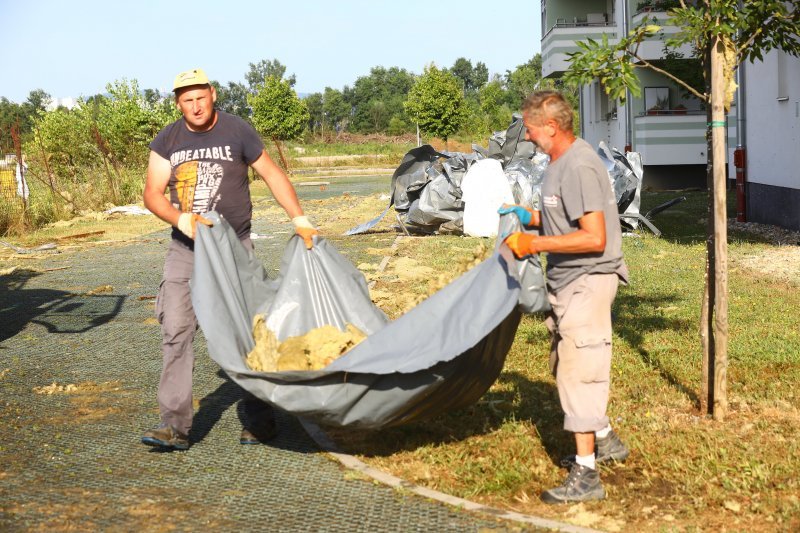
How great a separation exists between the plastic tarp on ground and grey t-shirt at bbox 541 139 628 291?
186 millimetres

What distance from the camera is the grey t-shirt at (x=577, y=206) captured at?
430cm

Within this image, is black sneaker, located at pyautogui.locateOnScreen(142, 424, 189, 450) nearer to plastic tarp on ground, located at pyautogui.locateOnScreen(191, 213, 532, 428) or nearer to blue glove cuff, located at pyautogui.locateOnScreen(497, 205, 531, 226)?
plastic tarp on ground, located at pyautogui.locateOnScreen(191, 213, 532, 428)

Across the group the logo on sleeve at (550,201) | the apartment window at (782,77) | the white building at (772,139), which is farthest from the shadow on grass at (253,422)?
the apartment window at (782,77)

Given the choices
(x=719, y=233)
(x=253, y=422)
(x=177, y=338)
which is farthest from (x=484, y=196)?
(x=177, y=338)

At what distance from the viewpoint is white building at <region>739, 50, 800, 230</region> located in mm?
14805

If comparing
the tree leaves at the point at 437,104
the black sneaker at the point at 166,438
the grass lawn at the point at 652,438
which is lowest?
the grass lawn at the point at 652,438

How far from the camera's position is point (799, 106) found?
14.5m

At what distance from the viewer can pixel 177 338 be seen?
5.31 meters

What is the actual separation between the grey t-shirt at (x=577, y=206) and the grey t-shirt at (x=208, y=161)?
69.7 inches

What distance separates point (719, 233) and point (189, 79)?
9.98 feet

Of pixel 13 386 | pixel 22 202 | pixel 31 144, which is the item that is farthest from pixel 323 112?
pixel 13 386

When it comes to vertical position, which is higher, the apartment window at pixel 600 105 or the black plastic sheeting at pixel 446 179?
the apartment window at pixel 600 105

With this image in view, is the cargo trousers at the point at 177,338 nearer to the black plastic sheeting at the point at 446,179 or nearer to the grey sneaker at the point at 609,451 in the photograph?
the grey sneaker at the point at 609,451

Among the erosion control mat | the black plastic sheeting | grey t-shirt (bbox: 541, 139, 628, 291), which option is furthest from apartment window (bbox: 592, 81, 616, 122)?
grey t-shirt (bbox: 541, 139, 628, 291)
